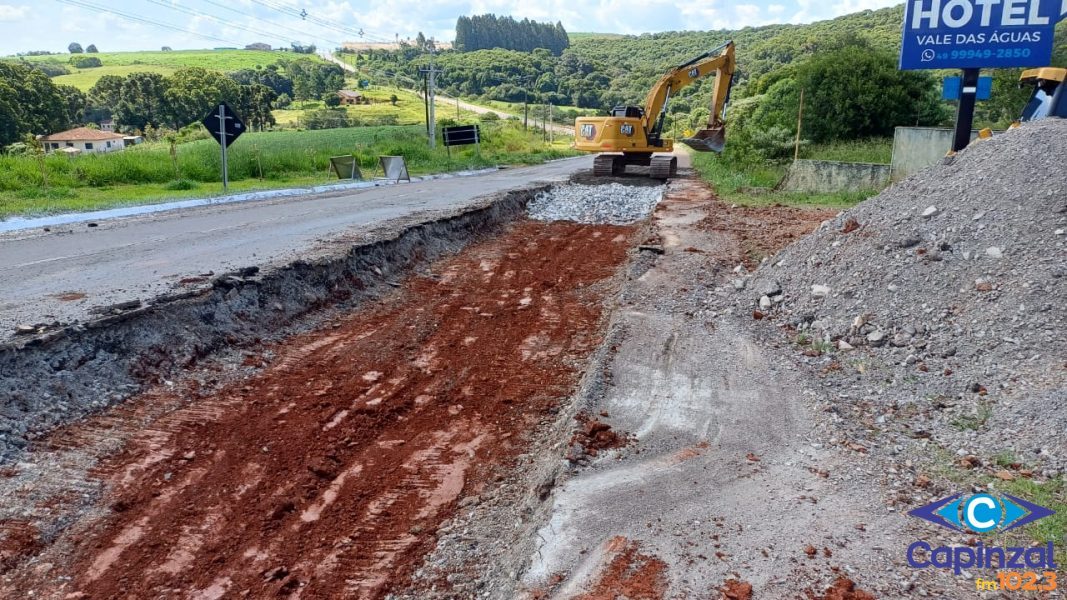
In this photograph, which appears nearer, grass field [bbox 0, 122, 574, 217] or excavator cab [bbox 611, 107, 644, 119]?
grass field [bbox 0, 122, 574, 217]

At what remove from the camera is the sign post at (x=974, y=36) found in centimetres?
1005

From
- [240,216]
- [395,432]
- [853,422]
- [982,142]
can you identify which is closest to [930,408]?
[853,422]

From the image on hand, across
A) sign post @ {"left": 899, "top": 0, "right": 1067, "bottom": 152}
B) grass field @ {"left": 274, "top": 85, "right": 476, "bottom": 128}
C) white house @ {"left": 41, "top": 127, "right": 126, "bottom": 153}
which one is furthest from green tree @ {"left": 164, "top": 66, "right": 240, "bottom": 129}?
sign post @ {"left": 899, "top": 0, "right": 1067, "bottom": 152}

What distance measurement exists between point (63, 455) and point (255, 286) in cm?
344

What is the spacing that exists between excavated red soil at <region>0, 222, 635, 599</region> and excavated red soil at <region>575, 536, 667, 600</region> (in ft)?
0.04

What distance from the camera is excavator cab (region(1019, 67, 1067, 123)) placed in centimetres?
1145

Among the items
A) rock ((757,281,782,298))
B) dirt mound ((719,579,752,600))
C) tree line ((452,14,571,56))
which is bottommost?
dirt mound ((719,579,752,600))

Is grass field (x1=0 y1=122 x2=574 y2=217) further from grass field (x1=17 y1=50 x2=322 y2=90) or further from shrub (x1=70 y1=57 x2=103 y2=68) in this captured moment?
shrub (x1=70 y1=57 x2=103 y2=68)

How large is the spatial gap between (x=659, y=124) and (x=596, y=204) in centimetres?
656

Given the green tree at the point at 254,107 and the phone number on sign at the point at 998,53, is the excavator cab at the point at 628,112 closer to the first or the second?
the phone number on sign at the point at 998,53

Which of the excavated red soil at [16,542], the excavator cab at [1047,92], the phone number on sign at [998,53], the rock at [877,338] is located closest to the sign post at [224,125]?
the excavated red soil at [16,542]

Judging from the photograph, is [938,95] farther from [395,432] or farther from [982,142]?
[395,432]

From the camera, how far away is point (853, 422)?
517 cm

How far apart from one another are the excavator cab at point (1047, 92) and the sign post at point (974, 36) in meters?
1.41
